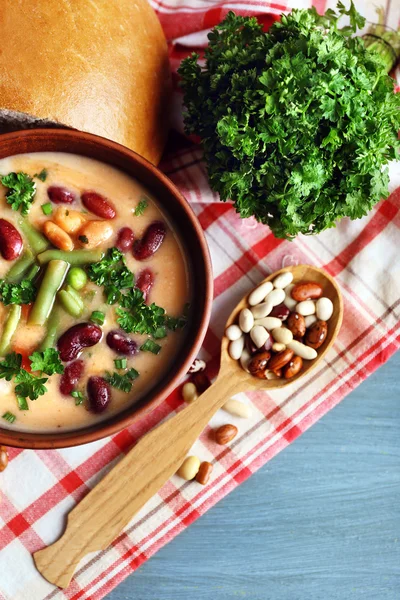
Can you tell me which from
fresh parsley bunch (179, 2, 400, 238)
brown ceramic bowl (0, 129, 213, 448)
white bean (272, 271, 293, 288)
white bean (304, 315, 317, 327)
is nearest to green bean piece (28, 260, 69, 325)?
brown ceramic bowl (0, 129, 213, 448)

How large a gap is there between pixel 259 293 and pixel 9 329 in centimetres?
87

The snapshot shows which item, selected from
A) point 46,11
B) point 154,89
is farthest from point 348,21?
point 46,11

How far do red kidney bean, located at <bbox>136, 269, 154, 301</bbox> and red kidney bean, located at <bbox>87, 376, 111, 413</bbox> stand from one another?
11.2 inches

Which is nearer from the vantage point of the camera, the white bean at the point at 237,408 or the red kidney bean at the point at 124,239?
the red kidney bean at the point at 124,239

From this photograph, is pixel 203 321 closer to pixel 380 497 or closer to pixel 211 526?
pixel 211 526

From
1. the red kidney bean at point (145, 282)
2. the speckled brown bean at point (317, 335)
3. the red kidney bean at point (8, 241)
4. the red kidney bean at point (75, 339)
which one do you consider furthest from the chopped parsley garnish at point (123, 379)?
the speckled brown bean at point (317, 335)

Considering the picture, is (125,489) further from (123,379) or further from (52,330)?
(52,330)

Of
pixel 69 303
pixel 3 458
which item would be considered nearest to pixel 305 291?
pixel 69 303

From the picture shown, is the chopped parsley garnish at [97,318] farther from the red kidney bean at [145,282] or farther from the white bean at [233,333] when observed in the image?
the white bean at [233,333]

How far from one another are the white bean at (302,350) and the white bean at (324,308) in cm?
12

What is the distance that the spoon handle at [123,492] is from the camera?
7.88 feet

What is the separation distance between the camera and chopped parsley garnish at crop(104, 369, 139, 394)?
Answer: 211 cm

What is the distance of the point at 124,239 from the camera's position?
2109 millimetres

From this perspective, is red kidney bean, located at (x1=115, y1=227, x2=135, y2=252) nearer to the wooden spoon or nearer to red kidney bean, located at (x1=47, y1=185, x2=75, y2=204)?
red kidney bean, located at (x1=47, y1=185, x2=75, y2=204)
